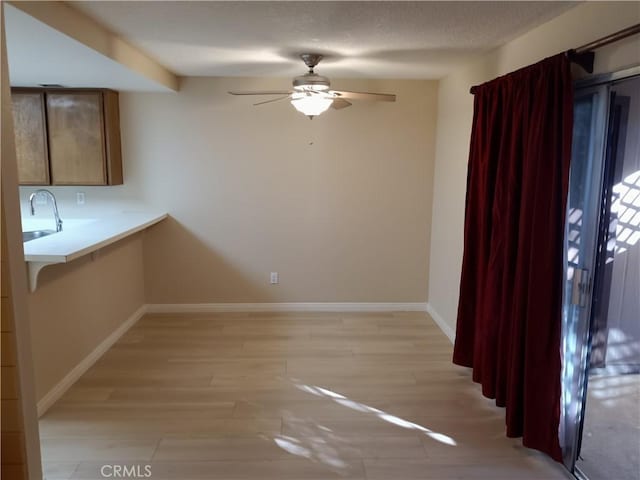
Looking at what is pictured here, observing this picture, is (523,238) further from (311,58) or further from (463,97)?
(311,58)

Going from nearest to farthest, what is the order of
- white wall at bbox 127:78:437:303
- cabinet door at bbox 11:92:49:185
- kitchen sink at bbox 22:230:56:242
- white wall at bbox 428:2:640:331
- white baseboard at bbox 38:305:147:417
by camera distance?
white wall at bbox 428:2:640:331 < white baseboard at bbox 38:305:147:417 < kitchen sink at bbox 22:230:56:242 < cabinet door at bbox 11:92:49:185 < white wall at bbox 127:78:437:303

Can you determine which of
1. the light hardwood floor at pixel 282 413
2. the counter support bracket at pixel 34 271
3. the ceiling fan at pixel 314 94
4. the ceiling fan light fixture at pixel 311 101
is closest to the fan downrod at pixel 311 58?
the ceiling fan at pixel 314 94

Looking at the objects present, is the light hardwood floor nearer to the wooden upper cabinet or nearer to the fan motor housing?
the wooden upper cabinet

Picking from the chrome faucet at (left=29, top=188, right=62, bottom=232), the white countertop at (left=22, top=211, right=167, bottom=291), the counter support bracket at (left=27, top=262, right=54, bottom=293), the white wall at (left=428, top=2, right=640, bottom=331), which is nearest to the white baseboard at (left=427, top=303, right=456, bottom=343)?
the white wall at (left=428, top=2, right=640, bottom=331)

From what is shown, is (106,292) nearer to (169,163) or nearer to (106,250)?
(106,250)

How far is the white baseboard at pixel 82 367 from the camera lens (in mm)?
2902

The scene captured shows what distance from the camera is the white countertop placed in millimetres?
2613

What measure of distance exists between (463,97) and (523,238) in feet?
5.86

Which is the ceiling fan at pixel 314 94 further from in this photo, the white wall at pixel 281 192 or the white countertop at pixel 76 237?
the white countertop at pixel 76 237

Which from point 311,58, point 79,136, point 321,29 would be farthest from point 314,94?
point 79,136

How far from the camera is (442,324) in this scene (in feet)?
14.3

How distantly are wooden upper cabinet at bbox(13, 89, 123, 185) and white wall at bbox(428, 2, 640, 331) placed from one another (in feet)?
10.0

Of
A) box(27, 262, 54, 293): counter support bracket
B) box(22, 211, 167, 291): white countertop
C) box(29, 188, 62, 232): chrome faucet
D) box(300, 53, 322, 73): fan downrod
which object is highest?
box(300, 53, 322, 73): fan downrod

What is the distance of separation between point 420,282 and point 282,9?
3.25 metres
